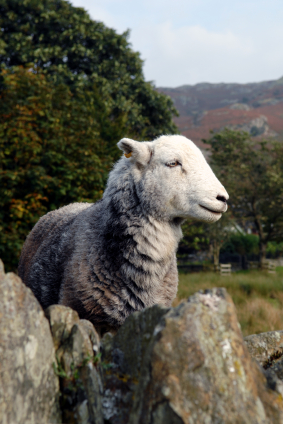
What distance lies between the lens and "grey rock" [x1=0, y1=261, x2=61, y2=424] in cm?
174

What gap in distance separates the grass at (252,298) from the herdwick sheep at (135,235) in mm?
5201

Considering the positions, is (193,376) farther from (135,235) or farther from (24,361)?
(135,235)

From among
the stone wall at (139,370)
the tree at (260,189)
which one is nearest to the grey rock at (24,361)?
the stone wall at (139,370)

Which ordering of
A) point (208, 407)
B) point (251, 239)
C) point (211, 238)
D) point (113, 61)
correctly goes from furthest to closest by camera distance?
point (251, 239), point (211, 238), point (113, 61), point (208, 407)

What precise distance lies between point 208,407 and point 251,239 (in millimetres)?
30800

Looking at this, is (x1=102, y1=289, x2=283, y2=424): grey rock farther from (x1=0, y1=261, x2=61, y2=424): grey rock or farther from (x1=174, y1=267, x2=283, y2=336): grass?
(x1=174, y1=267, x2=283, y2=336): grass

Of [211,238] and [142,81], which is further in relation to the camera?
A: [211,238]

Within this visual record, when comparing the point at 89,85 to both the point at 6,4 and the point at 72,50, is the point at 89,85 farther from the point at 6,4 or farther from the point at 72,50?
the point at 6,4

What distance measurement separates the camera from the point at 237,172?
26344mm

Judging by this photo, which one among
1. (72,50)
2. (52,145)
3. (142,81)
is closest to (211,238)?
(142,81)

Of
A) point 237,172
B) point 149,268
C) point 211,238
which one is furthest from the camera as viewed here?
point 237,172

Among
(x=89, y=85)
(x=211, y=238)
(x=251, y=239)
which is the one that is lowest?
(x=251, y=239)

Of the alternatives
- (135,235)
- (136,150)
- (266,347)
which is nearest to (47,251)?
(135,235)

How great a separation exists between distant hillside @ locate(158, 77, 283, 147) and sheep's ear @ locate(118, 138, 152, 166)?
40.0 meters
